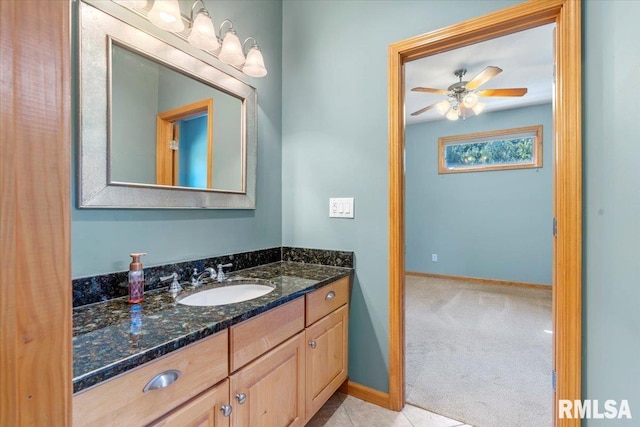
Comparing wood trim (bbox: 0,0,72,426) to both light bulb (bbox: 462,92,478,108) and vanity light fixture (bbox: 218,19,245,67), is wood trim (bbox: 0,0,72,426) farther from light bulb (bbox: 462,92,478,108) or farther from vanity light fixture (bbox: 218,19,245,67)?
light bulb (bbox: 462,92,478,108)

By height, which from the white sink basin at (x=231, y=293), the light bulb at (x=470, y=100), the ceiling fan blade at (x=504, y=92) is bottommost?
the white sink basin at (x=231, y=293)

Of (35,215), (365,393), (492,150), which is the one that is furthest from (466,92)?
(35,215)

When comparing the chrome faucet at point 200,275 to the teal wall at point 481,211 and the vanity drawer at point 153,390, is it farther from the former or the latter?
the teal wall at point 481,211

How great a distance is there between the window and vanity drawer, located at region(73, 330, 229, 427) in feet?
15.2

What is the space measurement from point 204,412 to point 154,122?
1.16 metres

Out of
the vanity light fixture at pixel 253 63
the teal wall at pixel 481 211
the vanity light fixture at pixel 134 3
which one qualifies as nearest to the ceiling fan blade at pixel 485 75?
the teal wall at pixel 481 211

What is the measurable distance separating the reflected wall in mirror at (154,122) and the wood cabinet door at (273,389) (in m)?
0.80

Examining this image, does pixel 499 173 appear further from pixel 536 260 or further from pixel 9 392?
pixel 9 392

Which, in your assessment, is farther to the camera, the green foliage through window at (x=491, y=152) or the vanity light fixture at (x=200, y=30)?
the green foliage through window at (x=491, y=152)

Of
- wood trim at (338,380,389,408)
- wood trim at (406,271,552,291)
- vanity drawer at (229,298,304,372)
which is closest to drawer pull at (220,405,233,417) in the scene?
vanity drawer at (229,298,304,372)

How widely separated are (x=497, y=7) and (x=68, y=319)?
6.48 feet

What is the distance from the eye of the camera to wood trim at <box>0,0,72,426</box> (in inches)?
13.8

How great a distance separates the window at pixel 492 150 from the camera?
417 cm

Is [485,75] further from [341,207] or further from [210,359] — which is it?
[210,359]
